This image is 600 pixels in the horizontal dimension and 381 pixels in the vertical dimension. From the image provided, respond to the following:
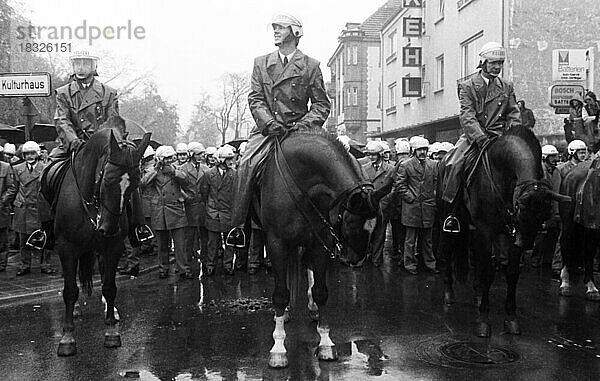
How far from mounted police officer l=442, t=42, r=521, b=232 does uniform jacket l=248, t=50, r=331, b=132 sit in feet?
5.98

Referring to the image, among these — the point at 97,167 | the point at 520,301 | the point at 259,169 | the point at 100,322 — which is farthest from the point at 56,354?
the point at 520,301

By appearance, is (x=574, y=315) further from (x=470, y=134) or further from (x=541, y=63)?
(x=541, y=63)

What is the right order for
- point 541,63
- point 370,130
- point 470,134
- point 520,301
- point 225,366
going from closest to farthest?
point 225,366
point 470,134
point 520,301
point 541,63
point 370,130

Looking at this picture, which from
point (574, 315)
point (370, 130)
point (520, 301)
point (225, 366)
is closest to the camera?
point (225, 366)

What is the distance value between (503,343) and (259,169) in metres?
3.18

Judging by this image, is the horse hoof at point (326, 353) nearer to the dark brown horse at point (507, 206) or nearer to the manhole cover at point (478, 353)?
the manhole cover at point (478, 353)

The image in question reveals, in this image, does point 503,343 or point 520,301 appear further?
point 520,301

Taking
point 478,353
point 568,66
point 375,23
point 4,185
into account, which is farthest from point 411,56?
point 375,23

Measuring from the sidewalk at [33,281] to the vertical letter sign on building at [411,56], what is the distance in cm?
1885

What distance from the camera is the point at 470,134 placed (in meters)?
7.68

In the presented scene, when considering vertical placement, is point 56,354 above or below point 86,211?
below

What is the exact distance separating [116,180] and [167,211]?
5602 millimetres

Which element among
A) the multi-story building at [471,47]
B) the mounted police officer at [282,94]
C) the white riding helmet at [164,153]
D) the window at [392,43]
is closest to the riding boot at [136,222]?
the mounted police officer at [282,94]

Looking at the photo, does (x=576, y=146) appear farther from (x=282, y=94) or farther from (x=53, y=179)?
(x=53, y=179)
